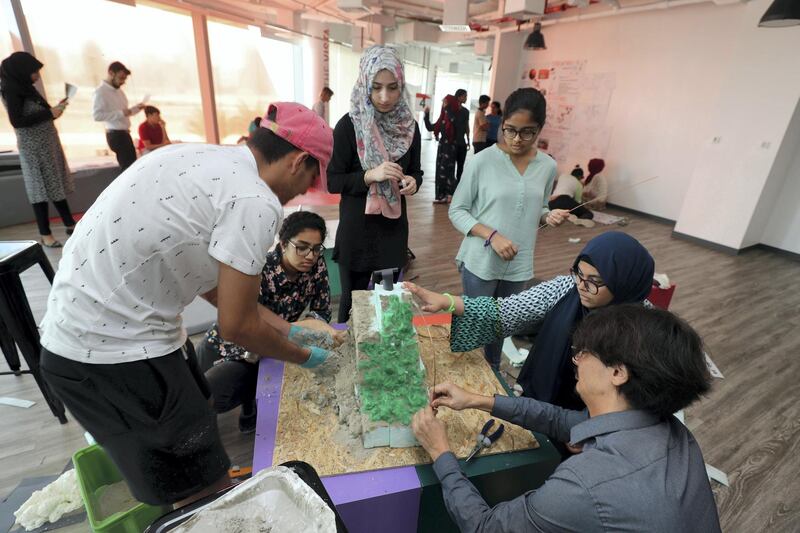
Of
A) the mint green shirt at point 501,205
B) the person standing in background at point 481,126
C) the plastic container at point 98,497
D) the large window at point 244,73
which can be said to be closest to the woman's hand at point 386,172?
the mint green shirt at point 501,205

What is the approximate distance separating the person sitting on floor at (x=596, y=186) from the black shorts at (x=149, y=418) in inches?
248

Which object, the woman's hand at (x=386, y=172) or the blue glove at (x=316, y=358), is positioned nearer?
the blue glove at (x=316, y=358)

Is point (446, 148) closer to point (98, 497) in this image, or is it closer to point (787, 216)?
point (787, 216)

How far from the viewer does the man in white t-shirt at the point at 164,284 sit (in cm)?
86

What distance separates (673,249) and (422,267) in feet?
10.6

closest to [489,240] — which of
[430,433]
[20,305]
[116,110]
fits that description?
[430,433]

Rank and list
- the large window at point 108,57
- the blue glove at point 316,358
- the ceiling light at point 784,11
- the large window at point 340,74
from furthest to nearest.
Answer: the large window at point 340,74 < the large window at point 108,57 < the ceiling light at point 784,11 < the blue glove at point 316,358

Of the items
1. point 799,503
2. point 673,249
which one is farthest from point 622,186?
point 799,503

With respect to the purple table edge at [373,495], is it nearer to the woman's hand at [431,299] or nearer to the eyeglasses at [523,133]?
the woman's hand at [431,299]

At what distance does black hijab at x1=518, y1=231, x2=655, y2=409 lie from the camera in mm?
1154

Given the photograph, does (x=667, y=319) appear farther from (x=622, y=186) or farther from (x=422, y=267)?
(x=622, y=186)

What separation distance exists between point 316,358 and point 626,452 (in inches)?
34.6

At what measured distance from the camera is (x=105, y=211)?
0.87 meters

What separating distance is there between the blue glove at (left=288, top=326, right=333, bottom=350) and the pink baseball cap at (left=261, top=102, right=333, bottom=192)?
65 centimetres
